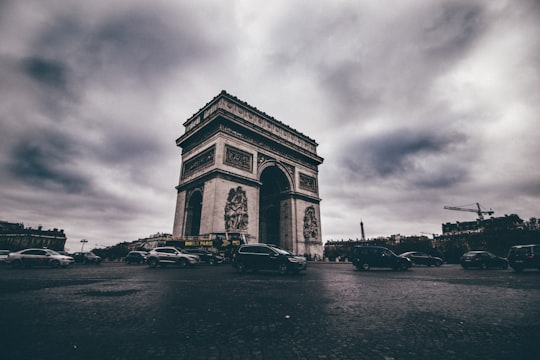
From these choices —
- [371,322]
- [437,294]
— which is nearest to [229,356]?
[371,322]

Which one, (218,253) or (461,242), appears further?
(461,242)

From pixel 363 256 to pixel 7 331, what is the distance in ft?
55.0

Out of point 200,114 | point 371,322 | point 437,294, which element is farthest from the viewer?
point 200,114

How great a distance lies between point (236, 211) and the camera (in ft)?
82.1

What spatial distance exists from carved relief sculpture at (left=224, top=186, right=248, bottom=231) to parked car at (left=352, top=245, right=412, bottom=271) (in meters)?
11.4

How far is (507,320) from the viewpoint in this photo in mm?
4391

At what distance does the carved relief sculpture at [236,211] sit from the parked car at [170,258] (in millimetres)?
6510

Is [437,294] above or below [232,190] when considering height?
below

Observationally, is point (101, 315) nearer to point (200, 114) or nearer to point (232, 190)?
point (232, 190)

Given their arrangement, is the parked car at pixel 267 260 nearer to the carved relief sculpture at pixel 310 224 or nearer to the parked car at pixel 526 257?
the parked car at pixel 526 257

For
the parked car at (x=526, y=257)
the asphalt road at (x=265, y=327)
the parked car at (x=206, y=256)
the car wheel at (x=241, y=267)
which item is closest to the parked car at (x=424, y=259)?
the parked car at (x=526, y=257)

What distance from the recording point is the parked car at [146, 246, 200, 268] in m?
17.5

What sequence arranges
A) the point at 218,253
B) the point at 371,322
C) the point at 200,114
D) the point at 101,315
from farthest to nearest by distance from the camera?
the point at 200,114 → the point at 218,253 → the point at 101,315 → the point at 371,322

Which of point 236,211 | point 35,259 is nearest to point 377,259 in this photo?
point 236,211
